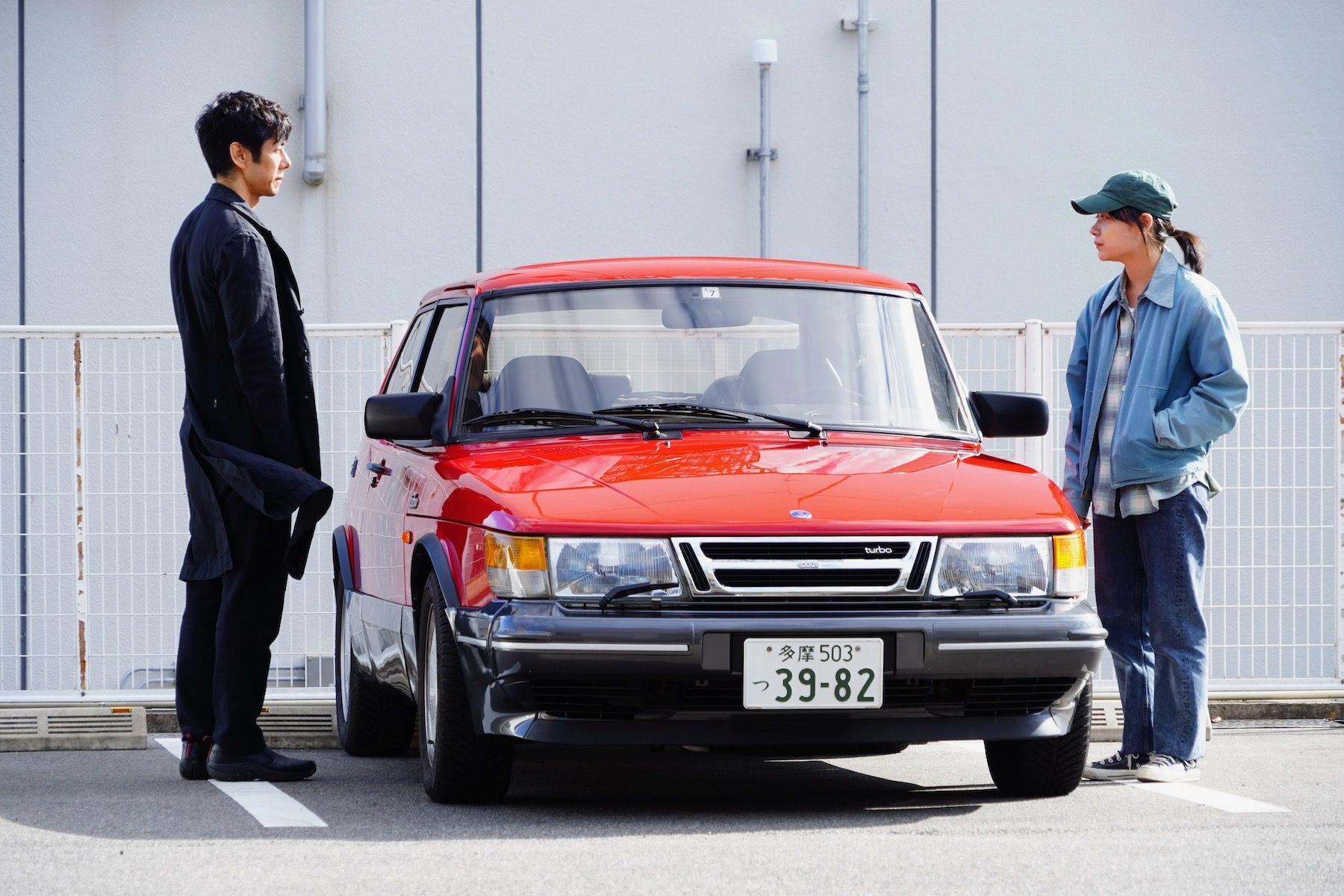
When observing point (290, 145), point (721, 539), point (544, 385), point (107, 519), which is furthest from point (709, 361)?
point (290, 145)

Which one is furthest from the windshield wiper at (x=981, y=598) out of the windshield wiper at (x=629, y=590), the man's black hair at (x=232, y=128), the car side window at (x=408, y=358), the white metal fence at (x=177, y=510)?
the white metal fence at (x=177, y=510)

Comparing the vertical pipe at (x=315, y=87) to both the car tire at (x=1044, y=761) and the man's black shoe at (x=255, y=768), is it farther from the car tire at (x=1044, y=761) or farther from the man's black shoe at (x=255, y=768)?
the car tire at (x=1044, y=761)

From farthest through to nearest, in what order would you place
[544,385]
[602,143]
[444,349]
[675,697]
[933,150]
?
[933,150] → [602,143] → [444,349] → [544,385] → [675,697]

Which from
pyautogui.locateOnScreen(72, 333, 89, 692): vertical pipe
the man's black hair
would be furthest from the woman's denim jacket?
pyautogui.locateOnScreen(72, 333, 89, 692): vertical pipe

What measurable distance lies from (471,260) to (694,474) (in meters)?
7.50

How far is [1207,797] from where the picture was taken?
5.93m

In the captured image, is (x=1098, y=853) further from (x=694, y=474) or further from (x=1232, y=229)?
(x=1232, y=229)

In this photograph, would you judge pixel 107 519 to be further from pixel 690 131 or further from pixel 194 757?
pixel 690 131

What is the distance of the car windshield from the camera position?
6008 millimetres

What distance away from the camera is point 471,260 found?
12602 millimetres

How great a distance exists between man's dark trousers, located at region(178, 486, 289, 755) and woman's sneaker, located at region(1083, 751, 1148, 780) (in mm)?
2714

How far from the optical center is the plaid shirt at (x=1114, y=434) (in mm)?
6414

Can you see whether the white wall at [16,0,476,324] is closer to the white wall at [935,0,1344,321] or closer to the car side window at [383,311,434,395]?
the white wall at [935,0,1344,321]

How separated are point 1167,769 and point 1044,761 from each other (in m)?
0.72
